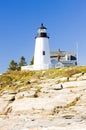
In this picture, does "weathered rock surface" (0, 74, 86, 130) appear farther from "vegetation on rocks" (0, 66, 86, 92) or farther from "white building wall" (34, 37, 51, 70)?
"white building wall" (34, 37, 51, 70)

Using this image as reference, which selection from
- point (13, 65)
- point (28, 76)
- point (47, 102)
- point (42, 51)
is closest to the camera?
point (47, 102)

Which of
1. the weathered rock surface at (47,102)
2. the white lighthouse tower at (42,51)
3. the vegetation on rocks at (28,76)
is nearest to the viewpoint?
the weathered rock surface at (47,102)

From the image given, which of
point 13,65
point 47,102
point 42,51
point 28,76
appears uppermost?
point 42,51

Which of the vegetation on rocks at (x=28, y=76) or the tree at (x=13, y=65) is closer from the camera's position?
the vegetation on rocks at (x=28, y=76)

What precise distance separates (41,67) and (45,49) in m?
3.53

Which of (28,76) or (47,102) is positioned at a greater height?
(28,76)

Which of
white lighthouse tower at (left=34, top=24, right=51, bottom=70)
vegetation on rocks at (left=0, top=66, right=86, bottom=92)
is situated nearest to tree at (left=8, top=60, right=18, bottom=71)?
white lighthouse tower at (left=34, top=24, right=51, bottom=70)

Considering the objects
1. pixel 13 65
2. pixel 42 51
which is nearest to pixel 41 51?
pixel 42 51

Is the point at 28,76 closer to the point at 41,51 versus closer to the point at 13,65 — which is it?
the point at 41,51

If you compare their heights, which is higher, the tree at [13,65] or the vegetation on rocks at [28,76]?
the tree at [13,65]

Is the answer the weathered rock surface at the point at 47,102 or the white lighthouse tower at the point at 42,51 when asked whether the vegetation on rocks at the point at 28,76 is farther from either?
the white lighthouse tower at the point at 42,51

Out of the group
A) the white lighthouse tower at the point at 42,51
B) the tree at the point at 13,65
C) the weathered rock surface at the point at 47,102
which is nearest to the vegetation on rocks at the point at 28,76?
the weathered rock surface at the point at 47,102

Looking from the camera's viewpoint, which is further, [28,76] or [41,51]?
[41,51]

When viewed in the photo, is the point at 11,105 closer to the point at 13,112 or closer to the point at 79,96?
the point at 13,112
